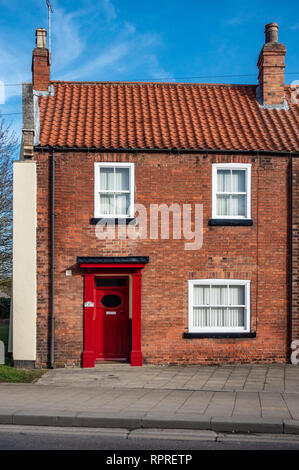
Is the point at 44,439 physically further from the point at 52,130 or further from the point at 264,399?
the point at 52,130

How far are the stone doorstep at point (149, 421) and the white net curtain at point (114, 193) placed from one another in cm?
650

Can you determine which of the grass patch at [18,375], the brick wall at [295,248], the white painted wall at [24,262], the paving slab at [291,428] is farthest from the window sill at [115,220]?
the paving slab at [291,428]

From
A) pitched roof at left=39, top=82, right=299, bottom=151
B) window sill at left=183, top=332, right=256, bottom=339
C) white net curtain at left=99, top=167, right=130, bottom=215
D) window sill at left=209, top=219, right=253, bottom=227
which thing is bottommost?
window sill at left=183, top=332, right=256, bottom=339

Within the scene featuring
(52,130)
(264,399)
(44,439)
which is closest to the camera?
(44,439)

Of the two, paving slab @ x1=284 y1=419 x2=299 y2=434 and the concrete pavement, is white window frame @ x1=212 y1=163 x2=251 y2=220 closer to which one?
the concrete pavement

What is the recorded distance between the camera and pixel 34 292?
13.1 metres

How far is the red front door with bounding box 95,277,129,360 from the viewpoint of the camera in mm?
13625

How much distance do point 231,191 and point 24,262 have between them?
6.10 m

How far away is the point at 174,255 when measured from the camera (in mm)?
13438

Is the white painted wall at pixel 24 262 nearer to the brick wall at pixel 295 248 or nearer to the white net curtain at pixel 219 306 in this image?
the white net curtain at pixel 219 306

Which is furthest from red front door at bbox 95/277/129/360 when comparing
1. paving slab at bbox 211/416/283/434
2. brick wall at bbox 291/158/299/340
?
paving slab at bbox 211/416/283/434

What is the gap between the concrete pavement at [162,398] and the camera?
25.8ft

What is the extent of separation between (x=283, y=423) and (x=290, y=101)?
11203 millimetres

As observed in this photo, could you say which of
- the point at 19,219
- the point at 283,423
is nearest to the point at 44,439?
the point at 283,423
